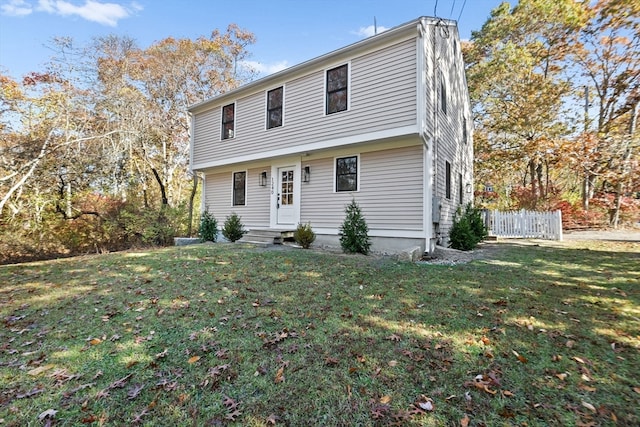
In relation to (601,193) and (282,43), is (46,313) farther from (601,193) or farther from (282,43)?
(601,193)

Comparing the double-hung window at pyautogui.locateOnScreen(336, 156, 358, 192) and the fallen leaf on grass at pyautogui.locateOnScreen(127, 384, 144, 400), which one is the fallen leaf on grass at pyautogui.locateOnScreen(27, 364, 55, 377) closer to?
the fallen leaf on grass at pyautogui.locateOnScreen(127, 384, 144, 400)

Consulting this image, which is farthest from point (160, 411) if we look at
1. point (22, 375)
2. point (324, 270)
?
point (324, 270)

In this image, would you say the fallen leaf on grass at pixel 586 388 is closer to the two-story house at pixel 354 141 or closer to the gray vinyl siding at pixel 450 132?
the two-story house at pixel 354 141

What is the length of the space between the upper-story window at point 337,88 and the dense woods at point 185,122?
7.44m

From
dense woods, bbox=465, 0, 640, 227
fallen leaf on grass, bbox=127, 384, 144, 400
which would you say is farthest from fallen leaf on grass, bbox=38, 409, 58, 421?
dense woods, bbox=465, 0, 640, 227

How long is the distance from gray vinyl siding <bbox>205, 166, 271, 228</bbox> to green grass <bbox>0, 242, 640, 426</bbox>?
18.1 feet

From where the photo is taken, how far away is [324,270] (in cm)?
555

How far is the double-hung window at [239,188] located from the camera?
11391 mm

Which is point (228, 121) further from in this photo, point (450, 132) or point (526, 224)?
point (526, 224)

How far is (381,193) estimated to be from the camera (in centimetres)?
824

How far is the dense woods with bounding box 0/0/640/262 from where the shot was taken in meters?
11.0

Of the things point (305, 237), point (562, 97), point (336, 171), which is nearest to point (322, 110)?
point (336, 171)

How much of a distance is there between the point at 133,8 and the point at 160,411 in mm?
16984

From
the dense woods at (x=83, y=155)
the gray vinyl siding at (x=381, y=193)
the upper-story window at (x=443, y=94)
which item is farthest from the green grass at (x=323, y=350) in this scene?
the dense woods at (x=83, y=155)
